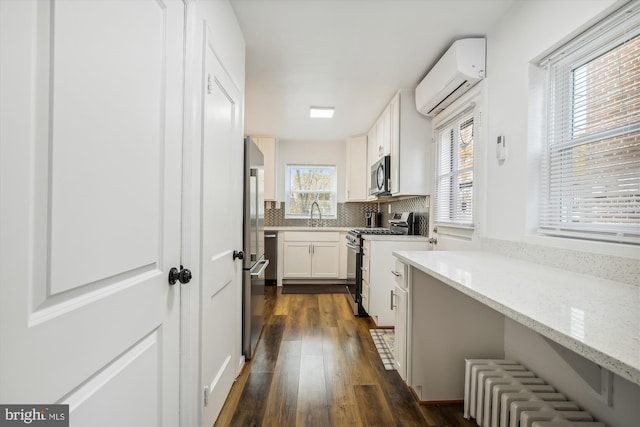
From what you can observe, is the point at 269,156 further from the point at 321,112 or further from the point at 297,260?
the point at 297,260

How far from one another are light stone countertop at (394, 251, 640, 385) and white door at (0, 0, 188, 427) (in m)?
1.08

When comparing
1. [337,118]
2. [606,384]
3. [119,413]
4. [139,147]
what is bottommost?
[606,384]

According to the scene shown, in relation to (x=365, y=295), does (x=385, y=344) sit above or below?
below

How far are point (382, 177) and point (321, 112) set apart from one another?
1.08 meters

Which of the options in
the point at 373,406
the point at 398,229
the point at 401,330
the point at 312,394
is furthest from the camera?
the point at 398,229

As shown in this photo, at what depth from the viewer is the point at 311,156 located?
17.2 feet

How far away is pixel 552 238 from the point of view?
1.51 meters

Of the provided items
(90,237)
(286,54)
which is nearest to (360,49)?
(286,54)

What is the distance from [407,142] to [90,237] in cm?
286

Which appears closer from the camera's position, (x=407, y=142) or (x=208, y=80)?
(x=208, y=80)

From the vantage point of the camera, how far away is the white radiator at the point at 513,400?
119 centimetres

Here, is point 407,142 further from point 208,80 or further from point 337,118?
point 208,80

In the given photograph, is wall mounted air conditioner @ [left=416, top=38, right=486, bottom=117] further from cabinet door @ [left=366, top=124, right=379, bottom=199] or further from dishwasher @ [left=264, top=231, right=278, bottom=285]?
dishwasher @ [left=264, top=231, right=278, bottom=285]

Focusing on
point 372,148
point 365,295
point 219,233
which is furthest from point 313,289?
point 219,233
